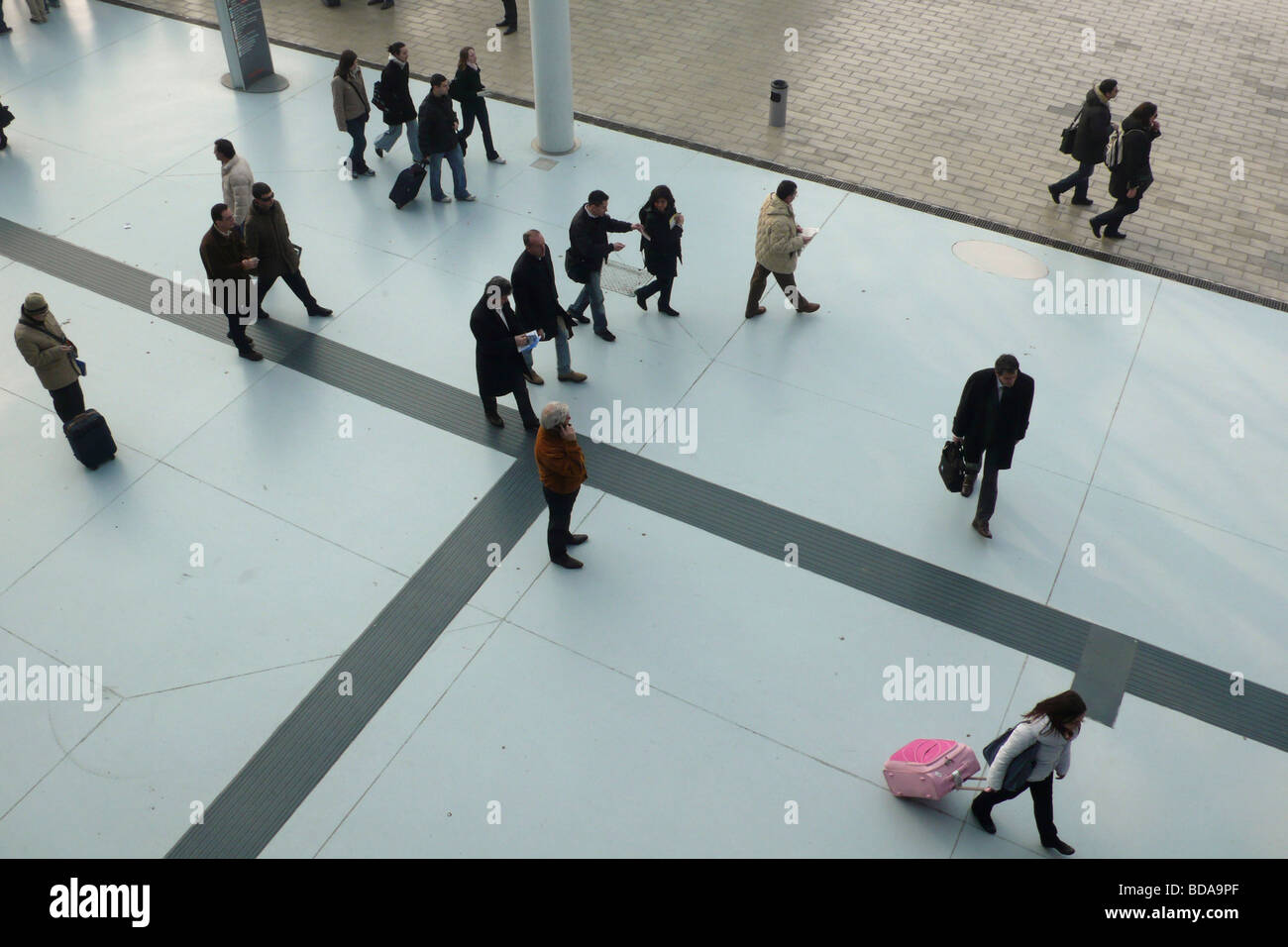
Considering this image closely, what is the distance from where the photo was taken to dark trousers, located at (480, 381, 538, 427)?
333 inches

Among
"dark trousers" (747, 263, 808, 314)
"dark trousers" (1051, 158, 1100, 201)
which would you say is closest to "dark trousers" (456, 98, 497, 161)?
"dark trousers" (747, 263, 808, 314)

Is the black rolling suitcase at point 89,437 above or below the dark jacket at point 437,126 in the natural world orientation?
below

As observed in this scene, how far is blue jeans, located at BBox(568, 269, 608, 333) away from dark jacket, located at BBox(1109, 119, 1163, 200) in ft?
18.5

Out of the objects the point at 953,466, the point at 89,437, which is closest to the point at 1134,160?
the point at 953,466

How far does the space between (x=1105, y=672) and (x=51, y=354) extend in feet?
26.5

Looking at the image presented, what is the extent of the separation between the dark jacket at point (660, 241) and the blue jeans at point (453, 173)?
2.86 meters

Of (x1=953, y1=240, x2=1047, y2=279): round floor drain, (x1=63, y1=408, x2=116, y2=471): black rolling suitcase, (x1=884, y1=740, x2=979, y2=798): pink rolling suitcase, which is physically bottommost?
(x1=884, y1=740, x2=979, y2=798): pink rolling suitcase

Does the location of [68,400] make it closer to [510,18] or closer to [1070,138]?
→ [510,18]

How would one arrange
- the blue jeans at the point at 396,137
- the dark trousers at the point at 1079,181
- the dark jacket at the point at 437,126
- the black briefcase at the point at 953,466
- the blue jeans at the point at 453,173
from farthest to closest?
1. the blue jeans at the point at 396,137
2. the dark trousers at the point at 1079,181
3. the blue jeans at the point at 453,173
4. the dark jacket at the point at 437,126
5. the black briefcase at the point at 953,466

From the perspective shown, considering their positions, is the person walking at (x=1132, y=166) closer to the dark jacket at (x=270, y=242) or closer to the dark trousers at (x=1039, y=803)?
the dark trousers at (x=1039, y=803)

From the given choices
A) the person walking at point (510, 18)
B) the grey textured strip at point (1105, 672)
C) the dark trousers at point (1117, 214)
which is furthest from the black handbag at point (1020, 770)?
the person walking at point (510, 18)

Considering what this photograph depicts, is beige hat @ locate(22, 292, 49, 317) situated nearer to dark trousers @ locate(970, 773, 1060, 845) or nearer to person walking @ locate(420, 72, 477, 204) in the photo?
person walking @ locate(420, 72, 477, 204)

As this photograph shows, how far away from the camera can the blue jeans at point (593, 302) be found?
9344mm

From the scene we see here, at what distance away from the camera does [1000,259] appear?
35.6 feet
